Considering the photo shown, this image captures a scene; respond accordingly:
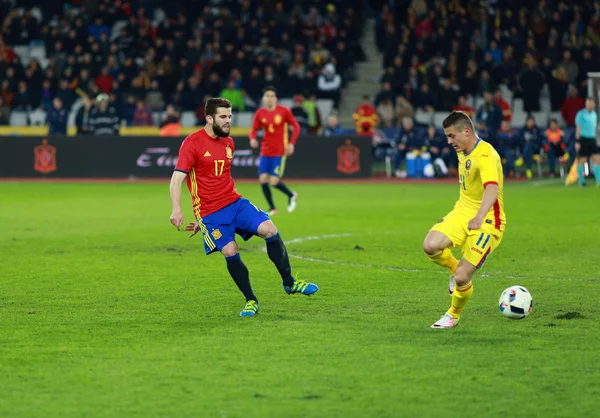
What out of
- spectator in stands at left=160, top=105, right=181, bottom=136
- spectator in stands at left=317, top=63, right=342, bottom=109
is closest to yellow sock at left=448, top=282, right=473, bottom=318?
spectator in stands at left=160, top=105, right=181, bottom=136

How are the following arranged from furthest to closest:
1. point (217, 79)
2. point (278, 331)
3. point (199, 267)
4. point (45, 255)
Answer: point (217, 79)
point (45, 255)
point (199, 267)
point (278, 331)

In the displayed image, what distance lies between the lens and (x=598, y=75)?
2672cm

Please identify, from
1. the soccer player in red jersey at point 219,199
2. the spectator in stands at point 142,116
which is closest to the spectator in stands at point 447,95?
the spectator in stands at point 142,116

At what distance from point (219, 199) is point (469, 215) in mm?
2164

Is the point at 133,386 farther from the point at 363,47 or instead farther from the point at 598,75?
the point at 363,47

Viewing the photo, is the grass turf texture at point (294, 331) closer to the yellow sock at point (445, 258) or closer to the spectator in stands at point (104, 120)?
the yellow sock at point (445, 258)

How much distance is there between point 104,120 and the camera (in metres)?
29.6

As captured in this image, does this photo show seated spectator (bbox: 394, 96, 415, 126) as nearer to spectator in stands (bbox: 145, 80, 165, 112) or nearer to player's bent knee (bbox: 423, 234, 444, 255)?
spectator in stands (bbox: 145, 80, 165, 112)

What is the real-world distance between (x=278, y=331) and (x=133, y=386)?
2.00m

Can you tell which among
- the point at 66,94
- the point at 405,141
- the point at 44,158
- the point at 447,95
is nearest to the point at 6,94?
the point at 66,94

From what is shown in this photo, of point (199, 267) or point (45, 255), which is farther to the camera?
point (45, 255)

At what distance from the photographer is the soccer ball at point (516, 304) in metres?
8.86

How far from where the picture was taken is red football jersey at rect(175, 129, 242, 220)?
9.52 metres

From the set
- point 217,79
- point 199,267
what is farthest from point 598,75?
point 199,267
